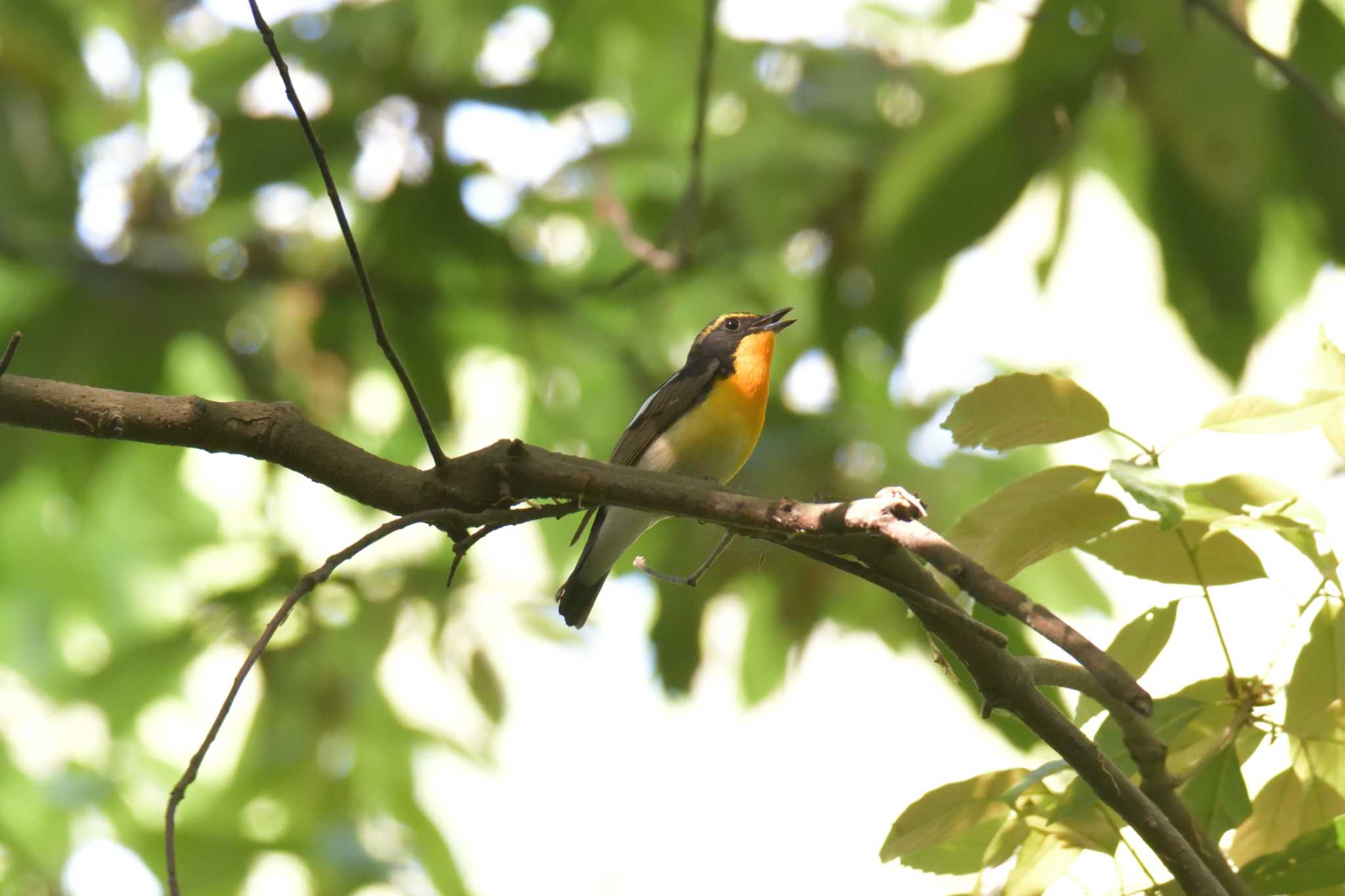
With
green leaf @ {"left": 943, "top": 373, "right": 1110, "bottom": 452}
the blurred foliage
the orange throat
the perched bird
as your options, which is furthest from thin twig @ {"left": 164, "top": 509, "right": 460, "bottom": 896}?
the orange throat

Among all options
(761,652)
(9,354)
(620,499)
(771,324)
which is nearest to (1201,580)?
(620,499)

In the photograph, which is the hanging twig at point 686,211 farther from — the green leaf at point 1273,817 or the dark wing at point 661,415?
the green leaf at point 1273,817

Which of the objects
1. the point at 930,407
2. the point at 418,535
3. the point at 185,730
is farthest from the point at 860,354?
the point at 185,730

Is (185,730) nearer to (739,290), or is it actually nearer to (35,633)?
(35,633)

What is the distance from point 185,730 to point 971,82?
6.14 m

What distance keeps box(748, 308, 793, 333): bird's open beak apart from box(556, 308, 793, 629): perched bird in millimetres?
201

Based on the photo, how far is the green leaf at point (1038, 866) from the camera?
6.74 feet

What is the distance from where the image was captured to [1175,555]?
2.05m

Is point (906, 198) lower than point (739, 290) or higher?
lower

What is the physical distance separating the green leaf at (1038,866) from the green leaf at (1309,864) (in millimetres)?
295

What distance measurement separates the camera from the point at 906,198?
4227 millimetres

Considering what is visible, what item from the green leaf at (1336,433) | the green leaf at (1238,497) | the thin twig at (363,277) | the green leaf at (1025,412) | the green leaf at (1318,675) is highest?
the thin twig at (363,277)

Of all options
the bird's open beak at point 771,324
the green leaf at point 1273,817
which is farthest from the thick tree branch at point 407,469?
the bird's open beak at point 771,324

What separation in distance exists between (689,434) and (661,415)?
162 mm
